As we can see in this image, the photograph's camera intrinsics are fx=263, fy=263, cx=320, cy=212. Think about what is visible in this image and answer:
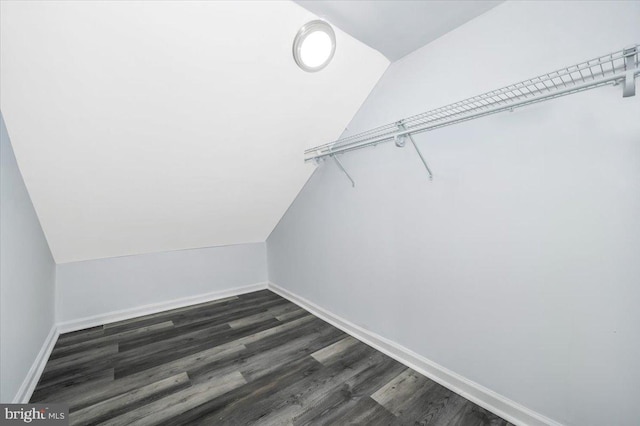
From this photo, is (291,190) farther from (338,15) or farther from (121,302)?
(121,302)

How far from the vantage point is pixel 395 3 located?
1.26 meters

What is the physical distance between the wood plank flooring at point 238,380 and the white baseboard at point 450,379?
0.13 feet

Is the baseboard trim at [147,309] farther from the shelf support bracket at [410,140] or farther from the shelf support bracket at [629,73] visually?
the shelf support bracket at [629,73]

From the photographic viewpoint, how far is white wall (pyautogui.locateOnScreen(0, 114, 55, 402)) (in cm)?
131

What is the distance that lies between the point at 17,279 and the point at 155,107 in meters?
1.24

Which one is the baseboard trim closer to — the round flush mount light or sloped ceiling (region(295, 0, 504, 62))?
the round flush mount light

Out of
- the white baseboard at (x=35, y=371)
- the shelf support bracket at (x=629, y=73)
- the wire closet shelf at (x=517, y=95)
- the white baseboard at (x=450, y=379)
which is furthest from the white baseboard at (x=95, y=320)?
the shelf support bracket at (x=629, y=73)

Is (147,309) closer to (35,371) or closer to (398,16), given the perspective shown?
(35,371)

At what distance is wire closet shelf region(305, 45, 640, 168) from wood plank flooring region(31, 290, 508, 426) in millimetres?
1354

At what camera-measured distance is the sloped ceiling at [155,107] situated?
3.71 ft

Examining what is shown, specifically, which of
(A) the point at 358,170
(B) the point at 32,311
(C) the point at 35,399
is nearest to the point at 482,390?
(A) the point at 358,170

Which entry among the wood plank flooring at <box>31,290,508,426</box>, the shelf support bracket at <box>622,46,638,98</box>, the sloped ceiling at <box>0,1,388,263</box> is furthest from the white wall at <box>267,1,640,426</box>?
the sloped ceiling at <box>0,1,388,263</box>

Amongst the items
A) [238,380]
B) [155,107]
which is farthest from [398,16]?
[238,380]

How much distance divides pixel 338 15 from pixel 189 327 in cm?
264
